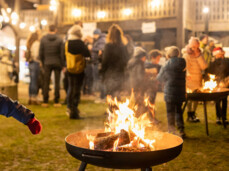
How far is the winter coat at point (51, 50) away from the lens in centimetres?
859

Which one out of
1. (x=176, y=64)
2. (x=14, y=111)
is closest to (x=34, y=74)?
(x=176, y=64)

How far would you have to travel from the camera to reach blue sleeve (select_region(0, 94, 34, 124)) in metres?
2.51

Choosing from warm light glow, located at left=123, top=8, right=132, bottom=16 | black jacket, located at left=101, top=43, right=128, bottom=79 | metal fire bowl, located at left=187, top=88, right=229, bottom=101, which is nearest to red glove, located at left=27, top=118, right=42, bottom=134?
metal fire bowl, located at left=187, top=88, right=229, bottom=101

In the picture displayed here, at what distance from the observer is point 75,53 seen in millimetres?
7031

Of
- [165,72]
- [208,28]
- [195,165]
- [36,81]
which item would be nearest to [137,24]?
[208,28]

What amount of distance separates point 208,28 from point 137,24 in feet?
9.24

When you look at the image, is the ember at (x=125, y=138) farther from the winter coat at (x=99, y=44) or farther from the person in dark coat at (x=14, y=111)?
the winter coat at (x=99, y=44)

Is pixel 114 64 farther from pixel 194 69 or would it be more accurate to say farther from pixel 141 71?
pixel 194 69

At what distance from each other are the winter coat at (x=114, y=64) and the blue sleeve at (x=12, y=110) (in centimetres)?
396

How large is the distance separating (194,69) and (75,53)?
2.56 meters

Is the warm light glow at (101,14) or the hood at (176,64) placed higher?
the warm light glow at (101,14)

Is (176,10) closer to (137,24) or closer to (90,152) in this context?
(137,24)

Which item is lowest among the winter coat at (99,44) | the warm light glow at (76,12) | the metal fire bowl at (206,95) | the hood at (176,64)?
the metal fire bowl at (206,95)

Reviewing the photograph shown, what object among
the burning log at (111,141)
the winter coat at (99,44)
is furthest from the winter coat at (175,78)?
the winter coat at (99,44)
